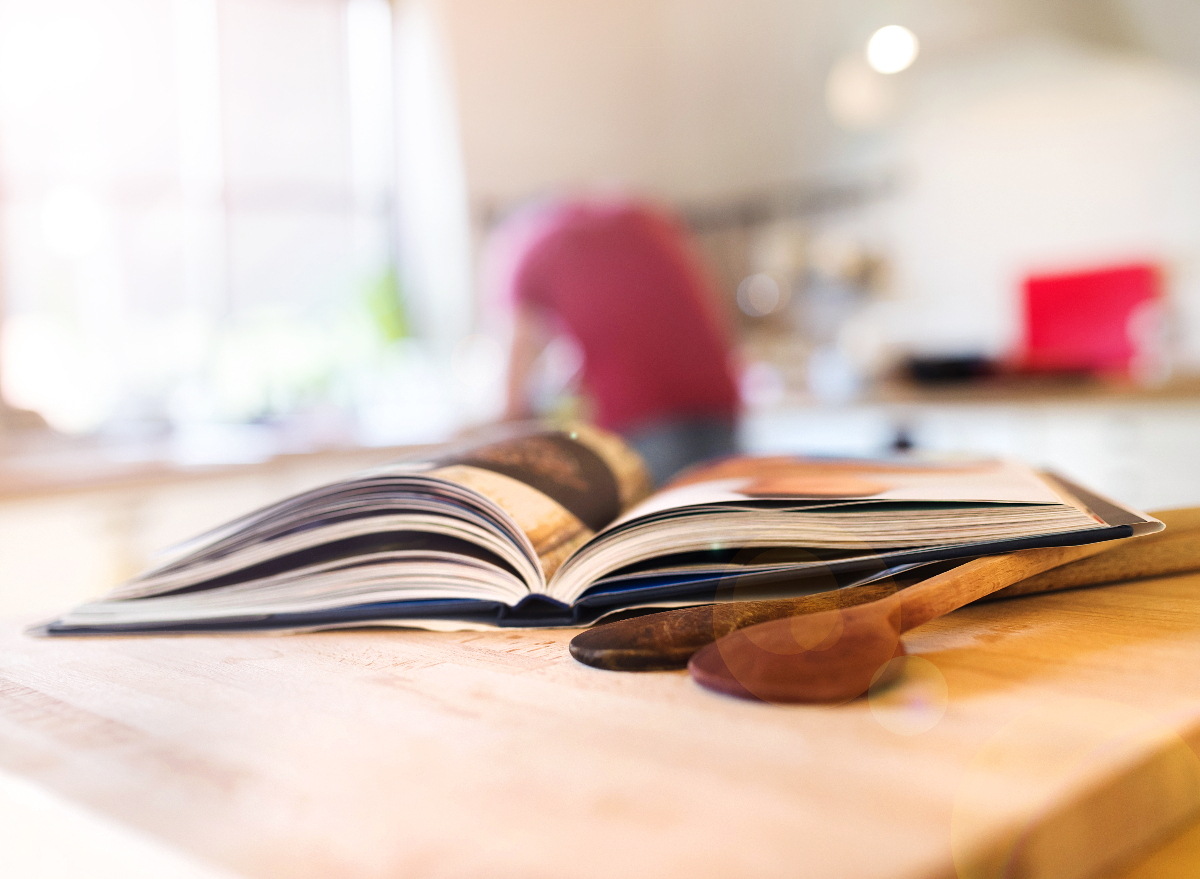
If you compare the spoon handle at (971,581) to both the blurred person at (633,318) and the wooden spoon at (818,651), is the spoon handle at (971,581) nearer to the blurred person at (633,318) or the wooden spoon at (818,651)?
the wooden spoon at (818,651)

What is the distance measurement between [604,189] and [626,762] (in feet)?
13.5

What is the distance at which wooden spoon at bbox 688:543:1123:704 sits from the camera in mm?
315

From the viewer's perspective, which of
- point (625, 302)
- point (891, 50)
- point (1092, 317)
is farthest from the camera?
point (1092, 317)

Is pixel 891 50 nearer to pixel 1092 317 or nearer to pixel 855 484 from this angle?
pixel 1092 317

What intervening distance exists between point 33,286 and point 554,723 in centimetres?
361

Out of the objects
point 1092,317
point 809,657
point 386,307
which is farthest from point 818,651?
point 386,307

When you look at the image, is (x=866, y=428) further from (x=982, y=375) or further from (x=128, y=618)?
(x=128, y=618)

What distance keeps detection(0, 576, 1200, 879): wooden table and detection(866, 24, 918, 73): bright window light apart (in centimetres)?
304

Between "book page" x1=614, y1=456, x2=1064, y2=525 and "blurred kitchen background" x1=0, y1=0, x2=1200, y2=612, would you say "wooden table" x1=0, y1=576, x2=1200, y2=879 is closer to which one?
"book page" x1=614, y1=456, x2=1064, y2=525

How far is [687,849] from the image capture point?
0.22 m

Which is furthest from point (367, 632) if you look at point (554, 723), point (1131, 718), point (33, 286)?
point (33, 286)

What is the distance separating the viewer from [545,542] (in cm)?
48

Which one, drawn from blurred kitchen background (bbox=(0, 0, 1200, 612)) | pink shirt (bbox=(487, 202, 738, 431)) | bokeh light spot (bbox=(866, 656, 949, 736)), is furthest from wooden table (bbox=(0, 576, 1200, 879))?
blurred kitchen background (bbox=(0, 0, 1200, 612))

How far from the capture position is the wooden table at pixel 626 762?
0.22m
